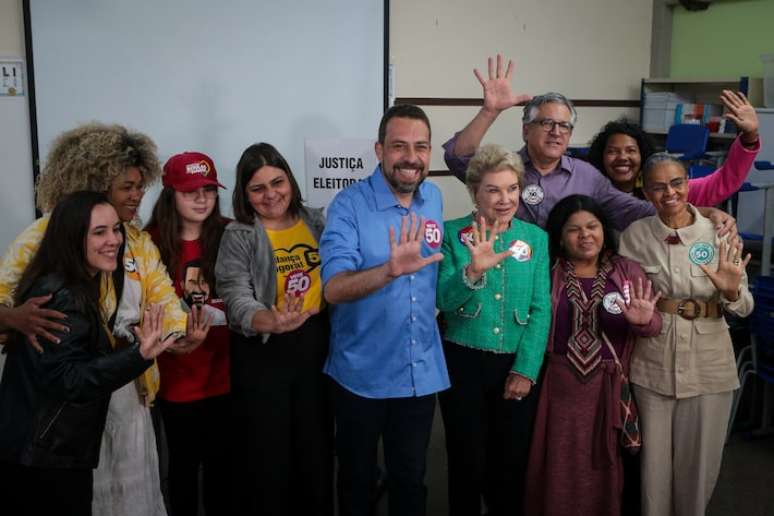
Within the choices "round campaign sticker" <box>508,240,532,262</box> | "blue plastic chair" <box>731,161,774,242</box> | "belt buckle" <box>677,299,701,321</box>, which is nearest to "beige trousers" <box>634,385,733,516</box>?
"belt buckle" <box>677,299,701,321</box>

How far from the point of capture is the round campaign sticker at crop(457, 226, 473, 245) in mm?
2402

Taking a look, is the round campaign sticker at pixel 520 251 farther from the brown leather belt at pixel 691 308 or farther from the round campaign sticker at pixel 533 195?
the brown leather belt at pixel 691 308

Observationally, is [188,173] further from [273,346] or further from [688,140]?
[688,140]

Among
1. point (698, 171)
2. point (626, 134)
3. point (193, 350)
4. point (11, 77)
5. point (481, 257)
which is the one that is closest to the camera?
point (481, 257)

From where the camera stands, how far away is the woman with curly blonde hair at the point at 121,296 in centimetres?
217

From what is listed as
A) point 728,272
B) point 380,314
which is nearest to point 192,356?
point 380,314

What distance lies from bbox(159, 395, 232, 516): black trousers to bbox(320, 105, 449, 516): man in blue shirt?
0.50 m

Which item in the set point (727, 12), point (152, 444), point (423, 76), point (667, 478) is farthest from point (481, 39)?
point (152, 444)

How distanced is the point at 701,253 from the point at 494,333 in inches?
31.4

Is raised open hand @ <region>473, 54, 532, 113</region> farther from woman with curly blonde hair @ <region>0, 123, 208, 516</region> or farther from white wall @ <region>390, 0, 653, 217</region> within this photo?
white wall @ <region>390, 0, 653, 217</region>

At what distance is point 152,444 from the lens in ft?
7.63

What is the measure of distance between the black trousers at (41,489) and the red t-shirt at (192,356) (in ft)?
1.69

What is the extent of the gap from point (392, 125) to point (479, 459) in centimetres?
120

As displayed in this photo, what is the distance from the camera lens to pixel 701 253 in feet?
8.19
